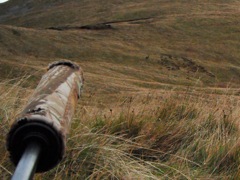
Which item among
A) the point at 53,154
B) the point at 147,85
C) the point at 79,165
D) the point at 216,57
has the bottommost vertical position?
the point at 216,57

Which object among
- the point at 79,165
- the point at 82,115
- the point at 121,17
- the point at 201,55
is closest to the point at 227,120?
the point at 82,115

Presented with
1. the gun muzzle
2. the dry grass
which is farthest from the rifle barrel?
the dry grass

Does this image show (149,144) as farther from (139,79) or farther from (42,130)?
(139,79)

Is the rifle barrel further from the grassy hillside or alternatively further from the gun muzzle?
the grassy hillside

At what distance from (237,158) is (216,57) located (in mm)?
46804

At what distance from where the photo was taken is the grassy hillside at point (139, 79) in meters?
4.12

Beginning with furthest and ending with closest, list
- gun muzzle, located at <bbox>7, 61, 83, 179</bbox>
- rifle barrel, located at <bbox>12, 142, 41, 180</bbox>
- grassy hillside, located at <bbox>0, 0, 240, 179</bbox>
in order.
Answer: grassy hillside, located at <bbox>0, 0, 240, 179</bbox>
gun muzzle, located at <bbox>7, 61, 83, 179</bbox>
rifle barrel, located at <bbox>12, 142, 41, 180</bbox>

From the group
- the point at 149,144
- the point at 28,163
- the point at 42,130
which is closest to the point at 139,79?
the point at 149,144

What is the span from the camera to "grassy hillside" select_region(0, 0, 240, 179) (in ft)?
13.5

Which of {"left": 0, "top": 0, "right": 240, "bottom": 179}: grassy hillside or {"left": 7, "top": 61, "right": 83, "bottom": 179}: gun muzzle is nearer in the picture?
{"left": 7, "top": 61, "right": 83, "bottom": 179}: gun muzzle

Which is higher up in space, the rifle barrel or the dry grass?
the rifle barrel

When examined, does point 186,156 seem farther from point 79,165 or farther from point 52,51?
point 52,51

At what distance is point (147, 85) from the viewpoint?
1366 inches

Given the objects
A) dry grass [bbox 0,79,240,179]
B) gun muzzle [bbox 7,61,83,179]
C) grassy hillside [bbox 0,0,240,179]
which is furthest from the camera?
grassy hillside [bbox 0,0,240,179]
